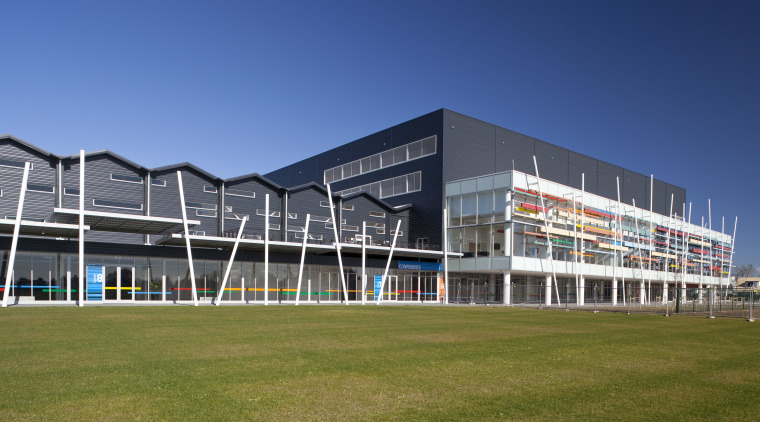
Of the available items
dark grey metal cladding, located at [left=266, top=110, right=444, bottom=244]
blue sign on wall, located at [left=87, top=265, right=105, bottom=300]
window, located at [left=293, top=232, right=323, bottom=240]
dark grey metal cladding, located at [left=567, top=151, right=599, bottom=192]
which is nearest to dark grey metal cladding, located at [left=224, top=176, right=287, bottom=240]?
window, located at [left=293, top=232, right=323, bottom=240]

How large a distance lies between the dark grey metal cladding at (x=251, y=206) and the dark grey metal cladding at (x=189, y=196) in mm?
972

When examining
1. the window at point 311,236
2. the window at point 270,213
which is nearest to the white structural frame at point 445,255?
the window at point 311,236

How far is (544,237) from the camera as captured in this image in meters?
Result: 56.0

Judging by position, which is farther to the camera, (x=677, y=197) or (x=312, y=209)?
(x=677, y=197)

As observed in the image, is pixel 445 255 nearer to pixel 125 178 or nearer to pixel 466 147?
pixel 466 147

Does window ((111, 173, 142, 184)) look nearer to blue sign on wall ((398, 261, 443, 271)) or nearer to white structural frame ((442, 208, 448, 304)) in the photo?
blue sign on wall ((398, 261, 443, 271))

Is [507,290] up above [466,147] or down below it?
below

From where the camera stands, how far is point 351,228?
55500 millimetres

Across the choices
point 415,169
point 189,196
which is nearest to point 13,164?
point 189,196

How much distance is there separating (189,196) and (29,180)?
10.9 metres

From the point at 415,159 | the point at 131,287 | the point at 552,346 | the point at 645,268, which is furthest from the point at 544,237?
the point at 552,346

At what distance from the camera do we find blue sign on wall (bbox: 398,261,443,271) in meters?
55.0

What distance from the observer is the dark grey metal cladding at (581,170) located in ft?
232

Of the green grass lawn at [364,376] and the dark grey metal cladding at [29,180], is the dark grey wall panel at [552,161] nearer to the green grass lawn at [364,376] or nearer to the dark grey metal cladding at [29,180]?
the dark grey metal cladding at [29,180]
